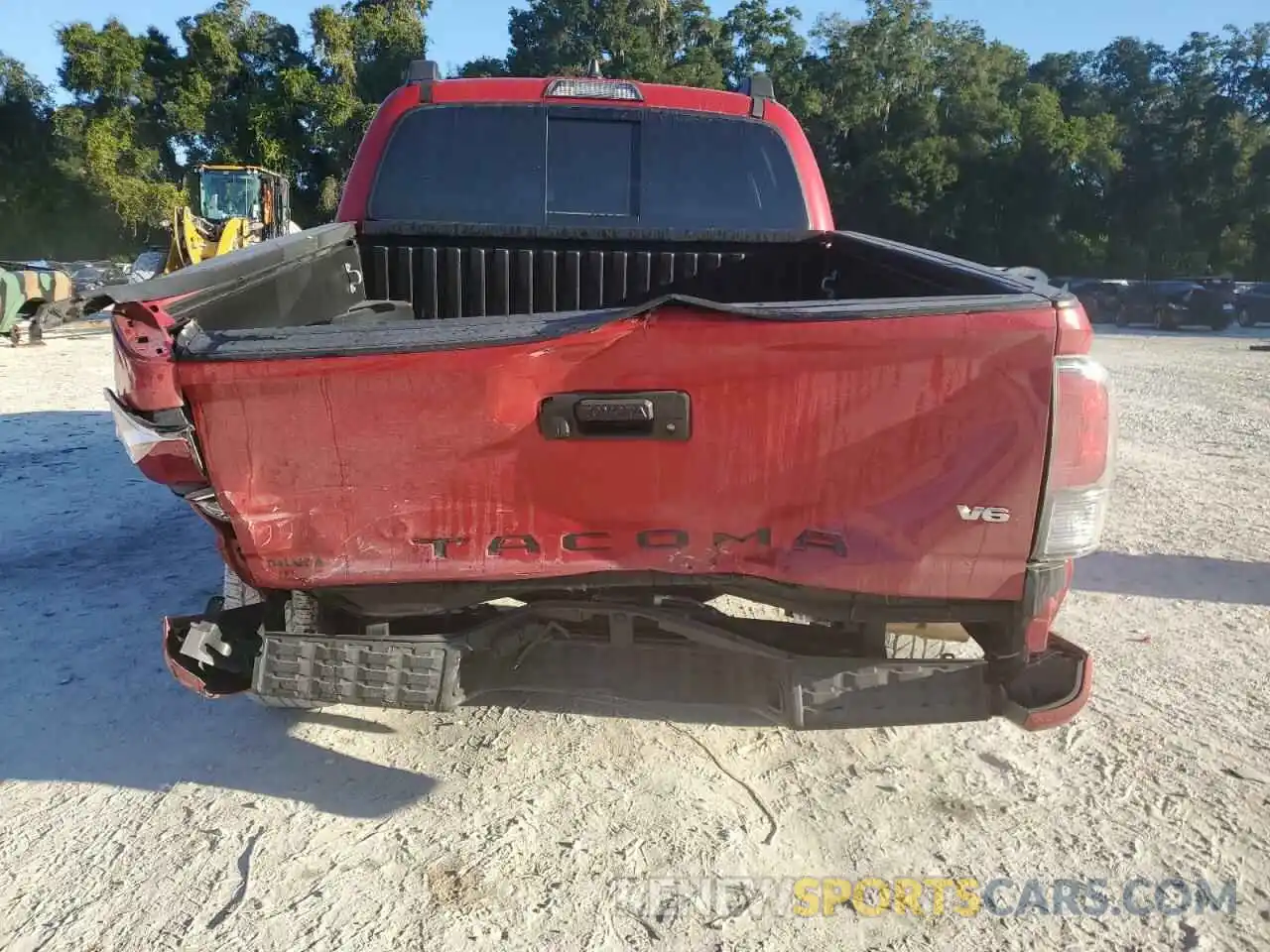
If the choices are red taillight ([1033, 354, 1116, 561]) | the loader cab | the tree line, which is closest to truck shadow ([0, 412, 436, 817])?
red taillight ([1033, 354, 1116, 561])

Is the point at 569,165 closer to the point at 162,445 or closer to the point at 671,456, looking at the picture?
the point at 671,456

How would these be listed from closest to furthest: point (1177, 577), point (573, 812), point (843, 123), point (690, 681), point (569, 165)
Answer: point (690, 681) → point (573, 812) → point (569, 165) → point (1177, 577) → point (843, 123)

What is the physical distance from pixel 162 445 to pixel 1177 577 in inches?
194

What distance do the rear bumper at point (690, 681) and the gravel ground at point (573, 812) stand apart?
0.45 metres

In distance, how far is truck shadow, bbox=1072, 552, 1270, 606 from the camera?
468 cm

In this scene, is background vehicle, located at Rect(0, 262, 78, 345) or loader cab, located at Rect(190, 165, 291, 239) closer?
background vehicle, located at Rect(0, 262, 78, 345)

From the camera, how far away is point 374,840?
271cm

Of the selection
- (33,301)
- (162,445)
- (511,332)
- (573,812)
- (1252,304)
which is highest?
(511,332)

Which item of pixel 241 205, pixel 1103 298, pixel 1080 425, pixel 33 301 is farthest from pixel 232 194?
pixel 1103 298

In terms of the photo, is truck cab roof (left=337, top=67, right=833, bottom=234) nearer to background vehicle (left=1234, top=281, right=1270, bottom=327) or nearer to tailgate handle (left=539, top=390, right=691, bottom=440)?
tailgate handle (left=539, top=390, right=691, bottom=440)

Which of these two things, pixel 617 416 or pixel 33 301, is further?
pixel 33 301

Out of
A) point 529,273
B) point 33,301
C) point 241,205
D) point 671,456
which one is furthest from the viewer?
point 241,205

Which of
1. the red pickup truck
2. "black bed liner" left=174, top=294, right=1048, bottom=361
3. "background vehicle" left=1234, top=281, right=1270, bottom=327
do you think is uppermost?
"black bed liner" left=174, top=294, right=1048, bottom=361

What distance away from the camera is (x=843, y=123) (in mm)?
41188
